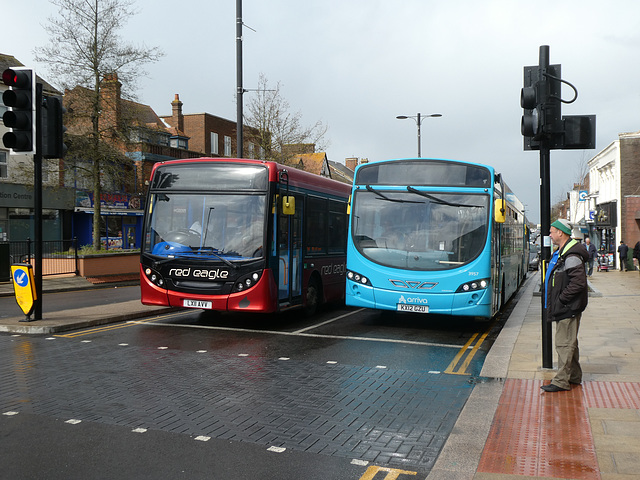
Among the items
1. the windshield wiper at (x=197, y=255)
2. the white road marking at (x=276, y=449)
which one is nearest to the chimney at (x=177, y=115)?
the windshield wiper at (x=197, y=255)

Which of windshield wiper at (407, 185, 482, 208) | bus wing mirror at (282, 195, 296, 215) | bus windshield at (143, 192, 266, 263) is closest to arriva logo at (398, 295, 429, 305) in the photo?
windshield wiper at (407, 185, 482, 208)

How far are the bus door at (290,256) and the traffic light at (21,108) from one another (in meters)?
4.33

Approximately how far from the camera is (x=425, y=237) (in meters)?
10.9

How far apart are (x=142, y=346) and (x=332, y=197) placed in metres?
6.26

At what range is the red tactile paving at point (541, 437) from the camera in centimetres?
431

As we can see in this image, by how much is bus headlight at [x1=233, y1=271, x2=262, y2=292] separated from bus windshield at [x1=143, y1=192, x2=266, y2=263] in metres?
0.32

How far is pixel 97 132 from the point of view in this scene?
81.3 feet

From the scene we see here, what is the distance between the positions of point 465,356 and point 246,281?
3840 millimetres

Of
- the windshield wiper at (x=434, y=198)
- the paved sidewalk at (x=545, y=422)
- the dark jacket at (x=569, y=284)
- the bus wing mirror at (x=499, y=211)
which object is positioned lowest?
the paved sidewalk at (x=545, y=422)

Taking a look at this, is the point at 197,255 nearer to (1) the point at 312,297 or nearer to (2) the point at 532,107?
(1) the point at 312,297

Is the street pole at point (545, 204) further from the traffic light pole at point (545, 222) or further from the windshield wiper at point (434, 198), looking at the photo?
the windshield wiper at point (434, 198)

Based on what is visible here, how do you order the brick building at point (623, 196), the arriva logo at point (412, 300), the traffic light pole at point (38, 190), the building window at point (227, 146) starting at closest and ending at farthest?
the traffic light pole at point (38, 190) < the arriva logo at point (412, 300) < the brick building at point (623, 196) < the building window at point (227, 146)

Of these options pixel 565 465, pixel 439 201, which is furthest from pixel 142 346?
pixel 565 465

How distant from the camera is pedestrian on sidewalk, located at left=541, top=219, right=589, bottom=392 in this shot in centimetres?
634
